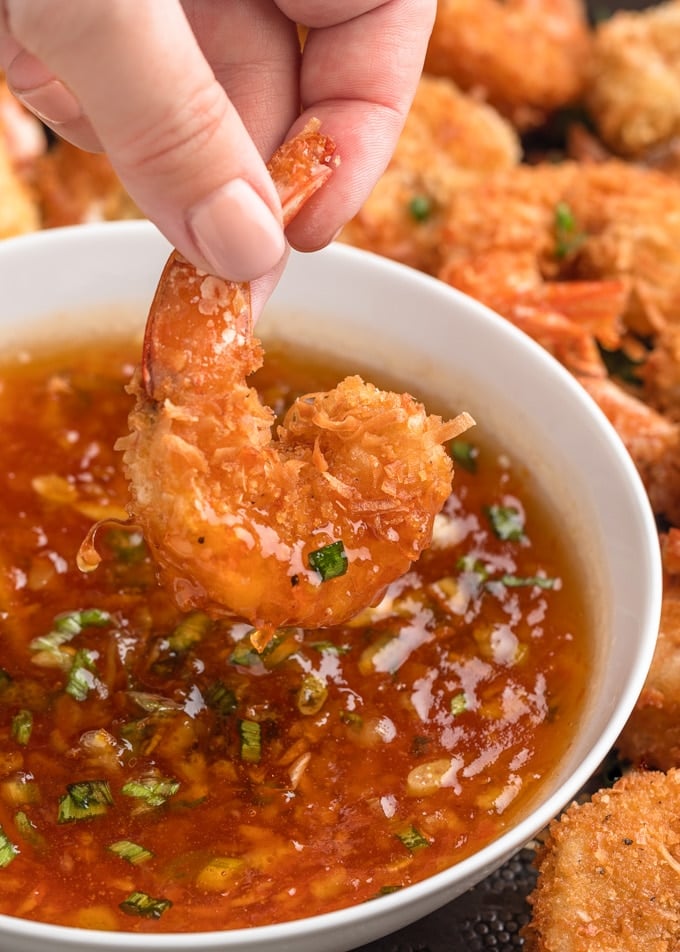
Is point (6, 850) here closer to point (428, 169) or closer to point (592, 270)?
point (592, 270)

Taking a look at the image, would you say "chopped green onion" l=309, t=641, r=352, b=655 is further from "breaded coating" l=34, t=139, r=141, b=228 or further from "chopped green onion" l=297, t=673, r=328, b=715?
"breaded coating" l=34, t=139, r=141, b=228

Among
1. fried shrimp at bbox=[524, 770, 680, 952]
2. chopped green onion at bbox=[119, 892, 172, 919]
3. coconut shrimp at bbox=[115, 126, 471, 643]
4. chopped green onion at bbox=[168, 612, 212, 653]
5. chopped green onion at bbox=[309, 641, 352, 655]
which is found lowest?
fried shrimp at bbox=[524, 770, 680, 952]

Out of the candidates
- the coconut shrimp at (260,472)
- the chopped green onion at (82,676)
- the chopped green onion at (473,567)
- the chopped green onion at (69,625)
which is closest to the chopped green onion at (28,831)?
the chopped green onion at (82,676)

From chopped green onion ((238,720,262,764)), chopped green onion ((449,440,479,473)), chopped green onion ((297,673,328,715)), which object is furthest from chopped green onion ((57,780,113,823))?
chopped green onion ((449,440,479,473))

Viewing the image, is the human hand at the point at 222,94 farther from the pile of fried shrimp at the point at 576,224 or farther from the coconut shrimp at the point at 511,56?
the coconut shrimp at the point at 511,56

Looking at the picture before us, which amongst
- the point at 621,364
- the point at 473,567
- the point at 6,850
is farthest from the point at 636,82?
the point at 6,850

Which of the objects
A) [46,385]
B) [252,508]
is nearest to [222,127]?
[252,508]
